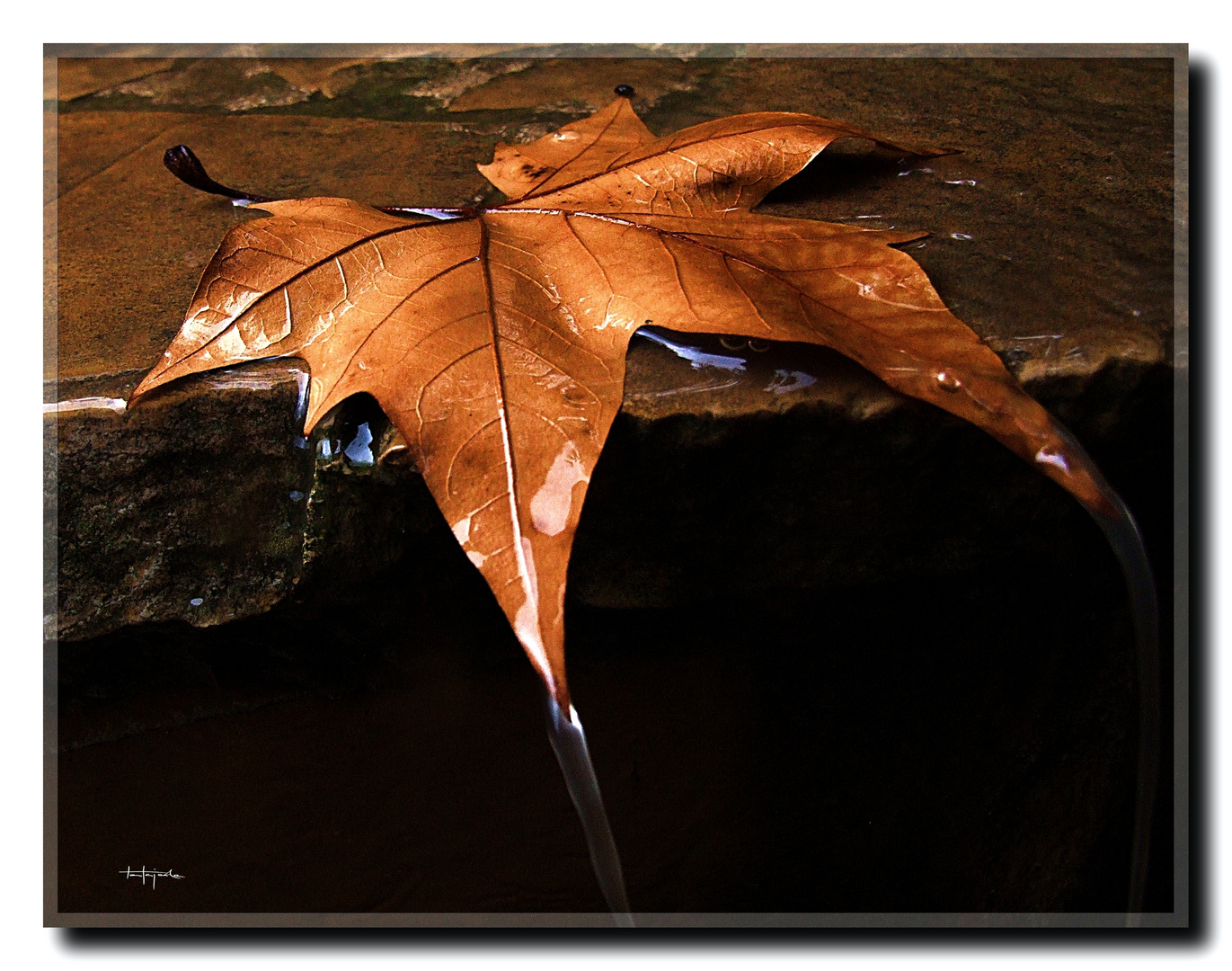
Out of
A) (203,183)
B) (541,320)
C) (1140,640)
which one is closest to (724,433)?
(541,320)

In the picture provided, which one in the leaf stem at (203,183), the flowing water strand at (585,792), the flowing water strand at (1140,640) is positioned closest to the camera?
the flowing water strand at (585,792)

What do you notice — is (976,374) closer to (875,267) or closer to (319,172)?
(875,267)

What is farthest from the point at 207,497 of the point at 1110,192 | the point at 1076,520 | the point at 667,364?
the point at 1110,192

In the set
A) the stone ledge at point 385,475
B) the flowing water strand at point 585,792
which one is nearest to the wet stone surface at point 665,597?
the stone ledge at point 385,475

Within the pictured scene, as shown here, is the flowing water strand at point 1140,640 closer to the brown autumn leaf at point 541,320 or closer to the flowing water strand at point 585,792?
the brown autumn leaf at point 541,320

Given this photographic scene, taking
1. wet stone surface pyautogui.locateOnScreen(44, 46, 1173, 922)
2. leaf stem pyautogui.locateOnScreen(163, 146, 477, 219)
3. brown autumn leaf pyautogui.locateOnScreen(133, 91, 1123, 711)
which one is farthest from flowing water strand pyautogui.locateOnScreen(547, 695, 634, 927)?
leaf stem pyautogui.locateOnScreen(163, 146, 477, 219)
